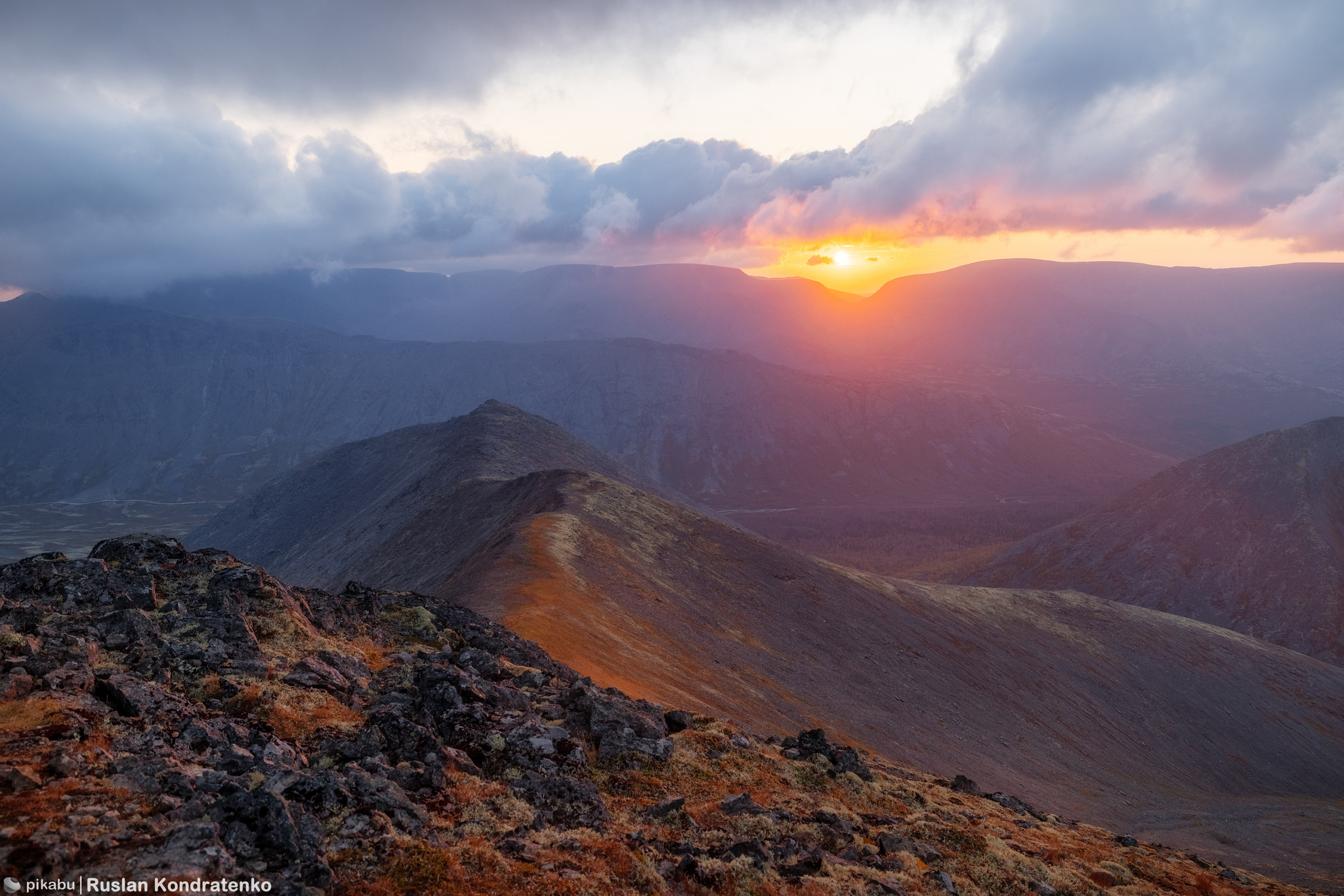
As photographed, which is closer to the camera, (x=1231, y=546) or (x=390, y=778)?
(x=390, y=778)

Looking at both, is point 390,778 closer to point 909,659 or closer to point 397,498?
point 909,659

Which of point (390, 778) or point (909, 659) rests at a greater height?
point (390, 778)

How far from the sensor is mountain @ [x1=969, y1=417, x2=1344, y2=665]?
342 ft

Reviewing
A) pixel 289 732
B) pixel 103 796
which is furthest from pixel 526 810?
pixel 103 796

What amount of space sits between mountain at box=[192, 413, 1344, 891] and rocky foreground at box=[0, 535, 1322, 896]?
11.1m

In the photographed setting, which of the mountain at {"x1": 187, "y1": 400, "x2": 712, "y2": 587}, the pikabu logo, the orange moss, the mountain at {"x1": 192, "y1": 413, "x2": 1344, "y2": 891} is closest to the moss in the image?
the mountain at {"x1": 192, "y1": 413, "x2": 1344, "y2": 891}

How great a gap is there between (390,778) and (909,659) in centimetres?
5094

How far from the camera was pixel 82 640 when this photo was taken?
56.9 ft

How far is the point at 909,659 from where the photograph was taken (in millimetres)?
58031

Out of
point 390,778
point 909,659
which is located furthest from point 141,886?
point 909,659

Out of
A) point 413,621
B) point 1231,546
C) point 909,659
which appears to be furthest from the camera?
point 1231,546

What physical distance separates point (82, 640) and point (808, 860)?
17.6 metres

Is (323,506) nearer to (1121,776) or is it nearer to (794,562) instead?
(794,562)

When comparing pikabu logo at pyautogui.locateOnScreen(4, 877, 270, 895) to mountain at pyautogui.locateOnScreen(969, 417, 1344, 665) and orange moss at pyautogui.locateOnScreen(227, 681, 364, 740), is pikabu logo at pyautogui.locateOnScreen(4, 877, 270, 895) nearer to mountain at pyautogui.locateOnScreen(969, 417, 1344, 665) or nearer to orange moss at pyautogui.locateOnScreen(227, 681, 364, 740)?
orange moss at pyautogui.locateOnScreen(227, 681, 364, 740)
